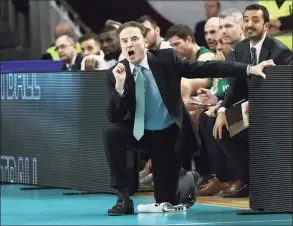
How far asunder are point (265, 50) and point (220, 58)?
3.24 feet

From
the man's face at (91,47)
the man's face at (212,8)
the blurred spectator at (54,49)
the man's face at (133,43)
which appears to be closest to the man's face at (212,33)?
the man's face at (91,47)

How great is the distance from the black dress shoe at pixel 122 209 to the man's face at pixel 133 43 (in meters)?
1.08

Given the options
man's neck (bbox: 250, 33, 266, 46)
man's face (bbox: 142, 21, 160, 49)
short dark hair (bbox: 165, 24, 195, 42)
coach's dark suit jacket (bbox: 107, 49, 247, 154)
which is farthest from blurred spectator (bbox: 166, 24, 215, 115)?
coach's dark suit jacket (bbox: 107, 49, 247, 154)

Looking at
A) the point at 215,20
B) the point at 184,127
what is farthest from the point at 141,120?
the point at 215,20

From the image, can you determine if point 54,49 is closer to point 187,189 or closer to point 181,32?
point 181,32

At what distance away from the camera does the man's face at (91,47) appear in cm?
1203

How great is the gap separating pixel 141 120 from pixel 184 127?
34 centimetres

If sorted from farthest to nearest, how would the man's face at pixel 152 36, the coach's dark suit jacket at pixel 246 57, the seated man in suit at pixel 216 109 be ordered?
the man's face at pixel 152 36, the seated man in suit at pixel 216 109, the coach's dark suit jacket at pixel 246 57

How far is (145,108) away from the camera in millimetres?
8781

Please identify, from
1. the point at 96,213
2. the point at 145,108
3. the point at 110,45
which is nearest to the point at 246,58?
the point at 145,108

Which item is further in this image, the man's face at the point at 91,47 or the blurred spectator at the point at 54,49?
the blurred spectator at the point at 54,49

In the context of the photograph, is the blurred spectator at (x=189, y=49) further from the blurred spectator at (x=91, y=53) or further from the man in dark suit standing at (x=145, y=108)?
the man in dark suit standing at (x=145, y=108)

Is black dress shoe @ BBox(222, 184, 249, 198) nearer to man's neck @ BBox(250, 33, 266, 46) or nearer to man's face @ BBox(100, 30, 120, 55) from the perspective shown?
man's neck @ BBox(250, 33, 266, 46)

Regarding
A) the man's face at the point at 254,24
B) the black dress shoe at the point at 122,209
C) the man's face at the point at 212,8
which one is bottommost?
the black dress shoe at the point at 122,209
